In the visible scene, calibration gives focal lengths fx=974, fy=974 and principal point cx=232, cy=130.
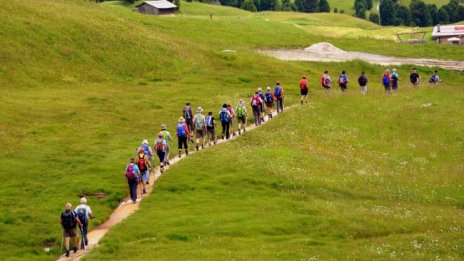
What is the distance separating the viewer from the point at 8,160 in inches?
2114

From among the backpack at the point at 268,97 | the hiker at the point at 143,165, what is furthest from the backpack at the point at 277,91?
the hiker at the point at 143,165

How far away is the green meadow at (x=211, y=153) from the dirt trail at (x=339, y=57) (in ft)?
13.3

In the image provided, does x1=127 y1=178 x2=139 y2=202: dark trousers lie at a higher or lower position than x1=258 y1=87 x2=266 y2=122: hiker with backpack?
lower

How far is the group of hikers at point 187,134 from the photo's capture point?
132 feet

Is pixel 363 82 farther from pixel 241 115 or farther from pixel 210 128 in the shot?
pixel 210 128

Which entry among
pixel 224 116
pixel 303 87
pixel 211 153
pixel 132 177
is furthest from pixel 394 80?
pixel 132 177

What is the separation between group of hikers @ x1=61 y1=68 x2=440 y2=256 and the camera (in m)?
40.3

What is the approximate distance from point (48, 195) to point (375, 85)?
161 feet

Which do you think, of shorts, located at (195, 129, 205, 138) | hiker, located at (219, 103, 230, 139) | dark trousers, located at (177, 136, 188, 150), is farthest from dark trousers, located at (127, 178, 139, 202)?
hiker, located at (219, 103, 230, 139)

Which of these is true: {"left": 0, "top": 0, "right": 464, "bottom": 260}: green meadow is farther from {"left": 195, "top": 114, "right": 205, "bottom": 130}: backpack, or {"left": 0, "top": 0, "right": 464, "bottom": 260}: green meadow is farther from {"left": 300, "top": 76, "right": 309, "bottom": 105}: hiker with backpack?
{"left": 195, "top": 114, "right": 205, "bottom": 130}: backpack

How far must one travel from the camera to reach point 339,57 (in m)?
107

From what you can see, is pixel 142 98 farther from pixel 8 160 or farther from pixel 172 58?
pixel 8 160

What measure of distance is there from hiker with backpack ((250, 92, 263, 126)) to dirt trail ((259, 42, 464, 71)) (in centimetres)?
3909

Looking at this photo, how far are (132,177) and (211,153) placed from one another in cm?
1032
